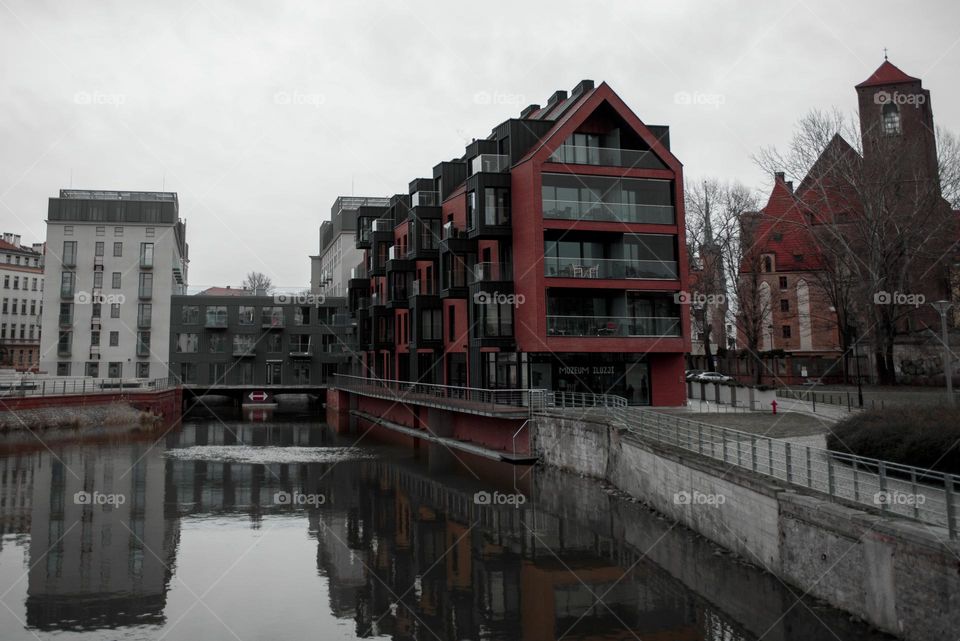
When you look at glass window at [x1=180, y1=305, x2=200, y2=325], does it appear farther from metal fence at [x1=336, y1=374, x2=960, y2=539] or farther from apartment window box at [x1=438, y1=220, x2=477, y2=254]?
apartment window box at [x1=438, y1=220, x2=477, y2=254]

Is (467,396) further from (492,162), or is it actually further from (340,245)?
(340,245)

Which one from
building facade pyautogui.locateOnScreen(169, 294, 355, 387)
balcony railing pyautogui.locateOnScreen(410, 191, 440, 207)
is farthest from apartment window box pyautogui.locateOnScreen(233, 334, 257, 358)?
balcony railing pyautogui.locateOnScreen(410, 191, 440, 207)

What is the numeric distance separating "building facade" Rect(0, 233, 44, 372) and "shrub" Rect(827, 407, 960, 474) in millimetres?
94054

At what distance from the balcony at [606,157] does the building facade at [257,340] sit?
1558 inches

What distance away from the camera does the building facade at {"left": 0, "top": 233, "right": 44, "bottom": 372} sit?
8606cm

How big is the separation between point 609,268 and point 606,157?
5386 millimetres

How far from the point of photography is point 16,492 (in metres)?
23.3

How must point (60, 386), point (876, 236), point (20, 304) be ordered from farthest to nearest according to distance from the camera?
point (20, 304), point (60, 386), point (876, 236)

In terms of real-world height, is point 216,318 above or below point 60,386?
above

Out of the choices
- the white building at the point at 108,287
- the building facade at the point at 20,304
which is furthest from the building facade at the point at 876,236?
the building facade at the point at 20,304

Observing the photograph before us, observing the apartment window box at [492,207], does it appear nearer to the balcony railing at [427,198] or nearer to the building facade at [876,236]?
the balcony railing at [427,198]

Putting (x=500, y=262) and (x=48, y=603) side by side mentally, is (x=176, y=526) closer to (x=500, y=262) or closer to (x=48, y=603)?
(x=48, y=603)

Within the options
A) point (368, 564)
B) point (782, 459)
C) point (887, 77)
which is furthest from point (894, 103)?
point (368, 564)

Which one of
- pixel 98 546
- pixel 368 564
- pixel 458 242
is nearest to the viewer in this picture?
pixel 368 564
